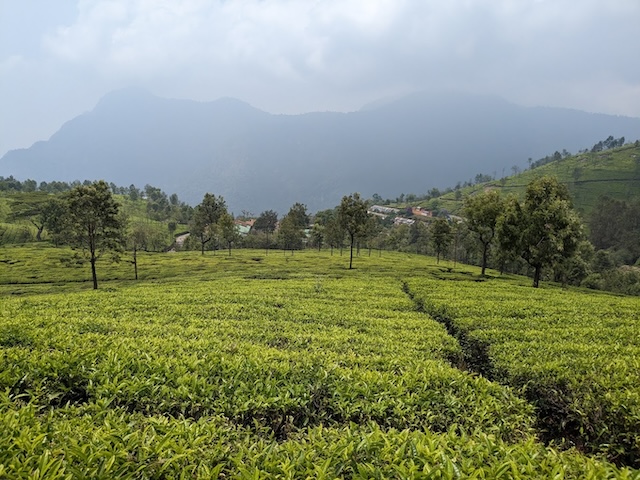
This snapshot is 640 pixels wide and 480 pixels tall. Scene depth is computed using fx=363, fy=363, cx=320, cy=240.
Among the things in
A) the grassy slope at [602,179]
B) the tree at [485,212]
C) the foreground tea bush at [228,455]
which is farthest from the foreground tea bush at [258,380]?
the grassy slope at [602,179]

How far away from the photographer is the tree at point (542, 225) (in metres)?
37.8

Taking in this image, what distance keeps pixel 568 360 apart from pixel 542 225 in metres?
33.8

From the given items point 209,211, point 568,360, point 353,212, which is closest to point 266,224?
point 209,211

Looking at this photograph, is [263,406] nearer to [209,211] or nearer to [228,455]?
[228,455]

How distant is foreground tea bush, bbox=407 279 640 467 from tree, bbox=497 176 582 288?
840 inches

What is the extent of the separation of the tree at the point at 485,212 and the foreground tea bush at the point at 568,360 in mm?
28007

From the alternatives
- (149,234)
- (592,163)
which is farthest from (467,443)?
(592,163)

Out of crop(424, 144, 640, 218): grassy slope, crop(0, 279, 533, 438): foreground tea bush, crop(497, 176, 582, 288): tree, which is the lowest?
crop(0, 279, 533, 438): foreground tea bush

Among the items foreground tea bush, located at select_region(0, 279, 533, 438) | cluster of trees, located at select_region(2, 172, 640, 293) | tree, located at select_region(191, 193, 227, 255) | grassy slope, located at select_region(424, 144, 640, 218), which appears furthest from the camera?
grassy slope, located at select_region(424, 144, 640, 218)

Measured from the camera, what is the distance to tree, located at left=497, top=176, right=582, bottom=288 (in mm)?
37781

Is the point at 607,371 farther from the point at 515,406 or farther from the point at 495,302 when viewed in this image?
the point at 495,302

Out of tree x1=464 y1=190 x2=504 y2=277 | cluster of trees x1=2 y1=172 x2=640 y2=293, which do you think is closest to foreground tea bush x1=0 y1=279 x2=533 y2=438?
cluster of trees x1=2 y1=172 x2=640 y2=293

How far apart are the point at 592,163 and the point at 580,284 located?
16130cm

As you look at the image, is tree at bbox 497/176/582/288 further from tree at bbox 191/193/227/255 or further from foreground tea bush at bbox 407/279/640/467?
tree at bbox 191/193/227/255
